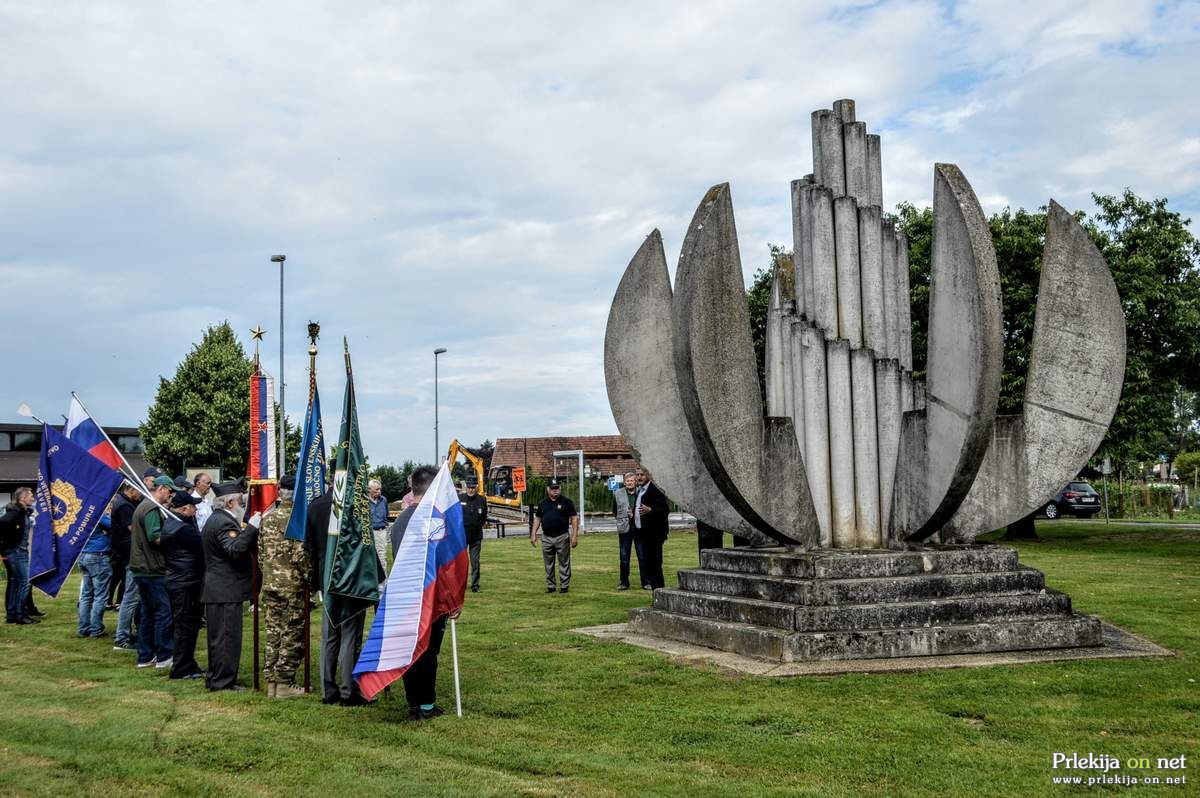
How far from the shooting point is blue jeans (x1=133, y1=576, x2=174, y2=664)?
378 inches

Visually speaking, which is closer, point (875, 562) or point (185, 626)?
point (185, 626)

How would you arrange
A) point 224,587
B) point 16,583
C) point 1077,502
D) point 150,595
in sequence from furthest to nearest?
1. point 1077,502
2. point 16,583
3. point 150,595
4. point 224,587

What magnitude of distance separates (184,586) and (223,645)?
36.1 inches

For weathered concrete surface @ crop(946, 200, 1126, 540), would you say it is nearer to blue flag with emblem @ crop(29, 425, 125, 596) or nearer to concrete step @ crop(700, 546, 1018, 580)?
concrete step @ crop(700, 546, 1018, 580)

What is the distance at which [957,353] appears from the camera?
876cm

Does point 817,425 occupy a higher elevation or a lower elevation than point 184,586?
higher

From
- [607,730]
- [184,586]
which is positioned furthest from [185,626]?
[607,730]

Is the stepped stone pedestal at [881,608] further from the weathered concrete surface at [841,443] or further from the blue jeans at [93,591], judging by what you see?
the blue jeans at [93,591]

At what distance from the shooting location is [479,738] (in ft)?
20.6

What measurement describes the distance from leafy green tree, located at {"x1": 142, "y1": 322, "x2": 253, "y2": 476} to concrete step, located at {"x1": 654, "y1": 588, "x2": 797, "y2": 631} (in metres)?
32.7

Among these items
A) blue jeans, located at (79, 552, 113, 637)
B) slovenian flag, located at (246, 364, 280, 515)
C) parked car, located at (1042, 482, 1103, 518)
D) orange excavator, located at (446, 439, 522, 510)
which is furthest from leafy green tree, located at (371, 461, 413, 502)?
blue jeans, located at (79, 552, 113, 637)

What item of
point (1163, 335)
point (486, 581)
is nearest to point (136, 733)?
point (486, 581)

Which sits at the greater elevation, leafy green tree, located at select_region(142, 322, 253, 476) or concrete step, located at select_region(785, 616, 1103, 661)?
leafy green tree, located at select_region(142, 322, 253, 476)

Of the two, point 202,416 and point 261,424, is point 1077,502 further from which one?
point 202,416
